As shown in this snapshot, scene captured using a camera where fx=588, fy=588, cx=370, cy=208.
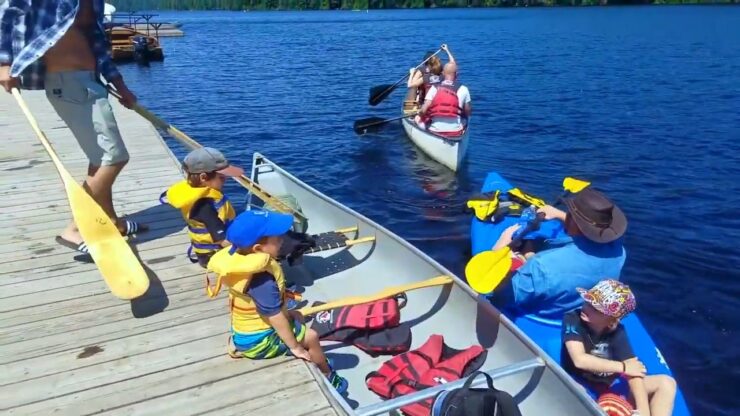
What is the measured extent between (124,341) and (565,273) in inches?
129

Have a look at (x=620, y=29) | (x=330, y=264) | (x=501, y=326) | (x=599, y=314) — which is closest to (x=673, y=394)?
(x=599, y=314)

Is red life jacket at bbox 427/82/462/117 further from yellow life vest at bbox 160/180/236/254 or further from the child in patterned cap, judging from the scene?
the child in patterned cap

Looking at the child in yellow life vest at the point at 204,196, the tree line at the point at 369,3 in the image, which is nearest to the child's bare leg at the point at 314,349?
the child in yellow life vest at the point at 204,196

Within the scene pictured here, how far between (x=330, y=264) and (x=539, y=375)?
105 inches

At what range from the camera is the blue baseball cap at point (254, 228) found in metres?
3.55

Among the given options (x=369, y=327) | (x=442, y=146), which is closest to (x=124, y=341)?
(x=369, y=327)

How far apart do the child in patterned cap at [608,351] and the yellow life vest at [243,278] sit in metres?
2.09

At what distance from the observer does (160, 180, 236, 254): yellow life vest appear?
4.76 m

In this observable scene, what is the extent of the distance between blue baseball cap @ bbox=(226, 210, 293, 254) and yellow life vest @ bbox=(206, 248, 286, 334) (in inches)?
3.9

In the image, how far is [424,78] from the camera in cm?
1362

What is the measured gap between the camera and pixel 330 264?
6.03 meters

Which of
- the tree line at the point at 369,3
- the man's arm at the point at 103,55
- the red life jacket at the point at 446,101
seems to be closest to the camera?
the man's arm at the point at 103,55

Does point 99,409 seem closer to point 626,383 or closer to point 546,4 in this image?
point 626,383

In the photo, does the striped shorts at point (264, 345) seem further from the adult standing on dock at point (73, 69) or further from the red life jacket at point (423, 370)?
the adult standing on dock at point (73, 69)
